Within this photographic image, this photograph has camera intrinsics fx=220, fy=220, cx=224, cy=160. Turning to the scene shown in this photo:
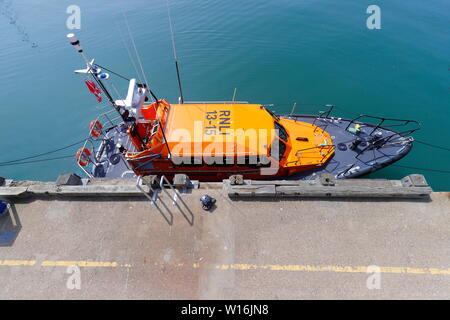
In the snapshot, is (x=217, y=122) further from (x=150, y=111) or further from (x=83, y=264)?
(x=83, y=264)

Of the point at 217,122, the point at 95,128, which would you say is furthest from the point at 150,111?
the point at 217,122

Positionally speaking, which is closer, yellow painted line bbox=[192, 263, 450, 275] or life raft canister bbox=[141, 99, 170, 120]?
yellow painted line bbox=[192, 263, 450, 275]

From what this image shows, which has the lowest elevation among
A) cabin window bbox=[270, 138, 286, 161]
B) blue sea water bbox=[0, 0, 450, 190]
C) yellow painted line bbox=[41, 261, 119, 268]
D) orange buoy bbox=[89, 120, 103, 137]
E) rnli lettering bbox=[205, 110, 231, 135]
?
yellow painted line bbox=[41, 261, 119, 268]

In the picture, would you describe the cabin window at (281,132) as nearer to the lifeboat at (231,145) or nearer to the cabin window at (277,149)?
the lifeboat at (231,145)

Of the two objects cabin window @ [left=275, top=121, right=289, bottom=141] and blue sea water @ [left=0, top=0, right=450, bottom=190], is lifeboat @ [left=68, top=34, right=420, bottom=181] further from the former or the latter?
blue sea water @ [left=0, top=0, right=450, bottom=190]

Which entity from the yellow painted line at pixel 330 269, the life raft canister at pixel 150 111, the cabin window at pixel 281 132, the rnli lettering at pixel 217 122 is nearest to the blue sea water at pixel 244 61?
the cabin window at pixel 281 132

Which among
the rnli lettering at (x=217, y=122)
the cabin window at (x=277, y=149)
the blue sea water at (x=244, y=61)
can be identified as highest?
the blue sea water at (x=244, y=61)

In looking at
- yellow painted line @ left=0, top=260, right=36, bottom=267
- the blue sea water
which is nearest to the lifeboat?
the blue sea water
